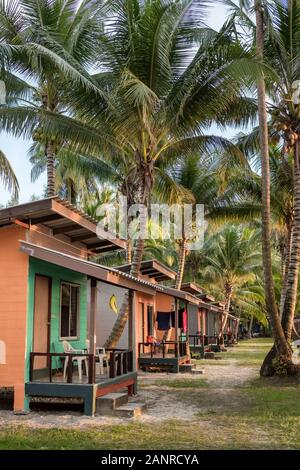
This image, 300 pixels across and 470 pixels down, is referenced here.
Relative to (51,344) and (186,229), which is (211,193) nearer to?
(186,229)

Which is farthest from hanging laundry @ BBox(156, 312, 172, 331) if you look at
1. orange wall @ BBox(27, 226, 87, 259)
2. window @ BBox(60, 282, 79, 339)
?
window @ BBox(60, 282, 79, 339)

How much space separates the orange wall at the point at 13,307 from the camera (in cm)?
991

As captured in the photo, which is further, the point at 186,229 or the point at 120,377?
the point at 186,229

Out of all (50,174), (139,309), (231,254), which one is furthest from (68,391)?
(231,254)

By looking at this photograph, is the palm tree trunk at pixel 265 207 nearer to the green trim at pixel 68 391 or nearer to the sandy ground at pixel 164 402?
the sandy ground at pixel 164 402

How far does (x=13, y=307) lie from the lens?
1013cm

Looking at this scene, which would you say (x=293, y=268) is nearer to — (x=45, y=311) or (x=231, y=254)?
(x=45, y=311)

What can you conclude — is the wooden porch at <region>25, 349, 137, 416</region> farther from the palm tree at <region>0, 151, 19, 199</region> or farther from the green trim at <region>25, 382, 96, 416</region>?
the palm tree at <region>0, 151, 19, 199</region>

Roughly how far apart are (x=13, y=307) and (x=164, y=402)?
13.0ft

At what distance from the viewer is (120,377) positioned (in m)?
11.1

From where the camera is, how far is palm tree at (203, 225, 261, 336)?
3428 centimetres

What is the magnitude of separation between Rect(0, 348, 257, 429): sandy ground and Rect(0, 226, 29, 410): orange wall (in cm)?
67
